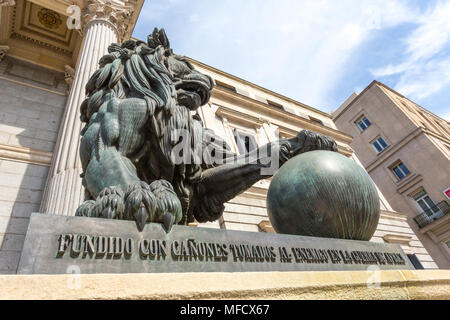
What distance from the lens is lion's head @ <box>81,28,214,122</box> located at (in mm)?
2580

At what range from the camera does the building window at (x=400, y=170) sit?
85.9 ft

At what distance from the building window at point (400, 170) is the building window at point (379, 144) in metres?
2.14

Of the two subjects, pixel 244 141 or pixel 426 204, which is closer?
pixel 244 141

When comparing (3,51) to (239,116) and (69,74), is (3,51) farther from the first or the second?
(239,116)

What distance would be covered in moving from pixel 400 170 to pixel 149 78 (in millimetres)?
29873

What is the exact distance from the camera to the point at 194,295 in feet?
3.75

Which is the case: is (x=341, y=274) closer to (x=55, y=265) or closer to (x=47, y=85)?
(x=55, y=265)

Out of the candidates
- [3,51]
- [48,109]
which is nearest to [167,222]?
[48,109]

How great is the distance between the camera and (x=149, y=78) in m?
2.72

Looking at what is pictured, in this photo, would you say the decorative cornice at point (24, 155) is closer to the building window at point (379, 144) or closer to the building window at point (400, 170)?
the building window at point (400, 170)

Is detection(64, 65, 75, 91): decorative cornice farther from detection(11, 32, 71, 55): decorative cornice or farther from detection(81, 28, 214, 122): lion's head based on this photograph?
detection(81, 28, 214, 122): lion's head

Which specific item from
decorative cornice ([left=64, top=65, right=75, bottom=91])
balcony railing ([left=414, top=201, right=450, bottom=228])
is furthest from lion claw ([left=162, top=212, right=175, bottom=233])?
balcony railing ([left=414, top=201, right=450, bottom=228])

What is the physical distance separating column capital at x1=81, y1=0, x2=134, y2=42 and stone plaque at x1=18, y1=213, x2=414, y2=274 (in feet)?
29.6

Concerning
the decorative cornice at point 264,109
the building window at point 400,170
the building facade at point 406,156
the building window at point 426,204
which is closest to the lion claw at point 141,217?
the decorative cornice at point 264,109
